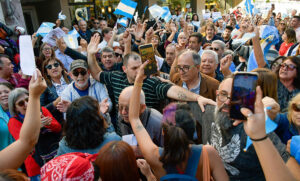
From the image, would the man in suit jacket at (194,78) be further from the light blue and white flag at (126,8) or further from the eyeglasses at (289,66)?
the light blue and white flag at (126,8)

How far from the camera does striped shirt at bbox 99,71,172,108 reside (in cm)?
246

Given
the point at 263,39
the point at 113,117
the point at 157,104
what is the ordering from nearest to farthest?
the point at 157,104 < the point at 113,117 < the point at 263,39

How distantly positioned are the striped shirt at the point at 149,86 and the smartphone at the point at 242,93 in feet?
4.39

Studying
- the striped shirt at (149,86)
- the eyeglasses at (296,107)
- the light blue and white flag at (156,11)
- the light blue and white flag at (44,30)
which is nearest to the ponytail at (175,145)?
the eyeglasses at (296,107)

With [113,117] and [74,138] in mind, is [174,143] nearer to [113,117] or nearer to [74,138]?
[74,138]

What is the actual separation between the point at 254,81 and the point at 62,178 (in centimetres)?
108

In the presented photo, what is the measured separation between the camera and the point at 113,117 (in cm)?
311

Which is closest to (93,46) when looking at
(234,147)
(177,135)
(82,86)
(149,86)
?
(82,86)

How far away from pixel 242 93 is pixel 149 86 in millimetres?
1589

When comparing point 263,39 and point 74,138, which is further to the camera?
point 263,39

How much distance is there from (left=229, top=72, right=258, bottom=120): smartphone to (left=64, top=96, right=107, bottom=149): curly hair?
3.46 feet

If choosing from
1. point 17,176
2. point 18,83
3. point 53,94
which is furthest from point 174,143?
point 18,83

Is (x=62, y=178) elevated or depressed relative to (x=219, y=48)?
depressed

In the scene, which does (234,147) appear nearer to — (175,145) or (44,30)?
(175,145)
